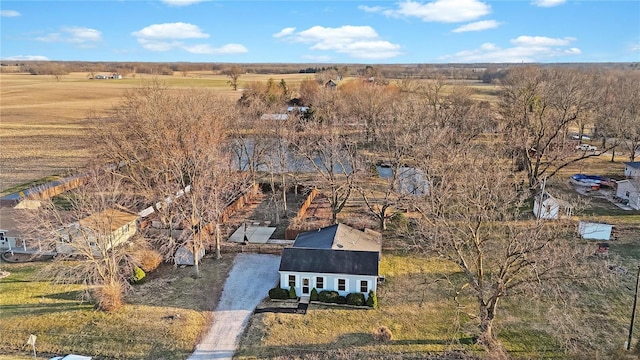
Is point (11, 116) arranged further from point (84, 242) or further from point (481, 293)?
point (481, 293)

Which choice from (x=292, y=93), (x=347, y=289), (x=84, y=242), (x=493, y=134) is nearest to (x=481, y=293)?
(x=347, y=289)

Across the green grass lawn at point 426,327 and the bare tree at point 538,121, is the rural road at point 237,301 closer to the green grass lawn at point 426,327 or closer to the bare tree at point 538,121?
the green grass lawn at point 426,327

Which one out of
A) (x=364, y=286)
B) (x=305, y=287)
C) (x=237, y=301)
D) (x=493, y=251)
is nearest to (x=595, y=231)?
(x=493, y=251)

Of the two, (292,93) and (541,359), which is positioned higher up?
(292,93)

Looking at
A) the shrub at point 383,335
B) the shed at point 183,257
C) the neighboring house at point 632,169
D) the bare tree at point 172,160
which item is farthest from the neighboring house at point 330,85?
the shrub at point 383,335

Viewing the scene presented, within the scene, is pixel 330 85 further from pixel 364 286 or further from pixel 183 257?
pixel 364 286
